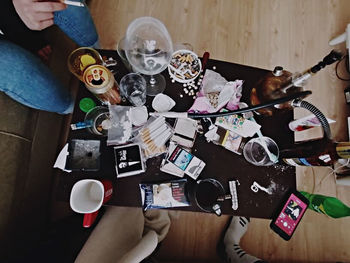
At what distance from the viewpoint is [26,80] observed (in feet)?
3.04

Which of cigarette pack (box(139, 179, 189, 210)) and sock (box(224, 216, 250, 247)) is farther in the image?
sock (box(224, 216, 250, 247))

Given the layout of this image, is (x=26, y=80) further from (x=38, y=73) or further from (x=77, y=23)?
(x=77, y=23)

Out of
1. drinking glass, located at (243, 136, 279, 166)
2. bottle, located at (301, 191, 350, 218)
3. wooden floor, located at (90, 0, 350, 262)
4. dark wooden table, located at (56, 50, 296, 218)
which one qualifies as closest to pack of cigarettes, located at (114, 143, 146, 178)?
dark wooden table, located at (56, 50, 296, 218)

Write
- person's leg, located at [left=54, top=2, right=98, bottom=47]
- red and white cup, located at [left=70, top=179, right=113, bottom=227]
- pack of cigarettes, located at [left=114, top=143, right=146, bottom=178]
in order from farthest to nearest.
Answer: person's leg, located at [left=54, top=2, right=98, bottom=47] < pack of cigarettes, located at [left=114, top=143, right=146, bottom=178] < red and white cup, located at [left=70, top=179, right=113, bottom=227]

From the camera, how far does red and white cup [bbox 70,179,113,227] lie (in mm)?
741

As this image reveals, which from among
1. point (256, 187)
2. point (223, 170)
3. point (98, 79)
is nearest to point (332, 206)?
point (256, 187)

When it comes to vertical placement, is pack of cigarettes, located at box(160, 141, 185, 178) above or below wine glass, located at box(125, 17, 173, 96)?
below

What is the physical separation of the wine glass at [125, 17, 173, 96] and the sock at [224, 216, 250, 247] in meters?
0.95

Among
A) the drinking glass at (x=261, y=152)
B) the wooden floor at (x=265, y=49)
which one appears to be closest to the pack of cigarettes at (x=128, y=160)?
the drinking glass at (x=261, y=152)

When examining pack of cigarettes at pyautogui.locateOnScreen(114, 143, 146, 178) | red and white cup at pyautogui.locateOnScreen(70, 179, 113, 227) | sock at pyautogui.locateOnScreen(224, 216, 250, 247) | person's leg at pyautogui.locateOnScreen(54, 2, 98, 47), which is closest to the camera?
red and white cup at pyautogui.locateOnScreen(70, 179, 113, 227)

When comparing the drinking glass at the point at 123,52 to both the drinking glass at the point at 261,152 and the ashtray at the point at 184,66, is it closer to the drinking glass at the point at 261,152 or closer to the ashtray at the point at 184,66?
the ashtray at the point at 184,66

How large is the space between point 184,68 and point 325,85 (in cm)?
118

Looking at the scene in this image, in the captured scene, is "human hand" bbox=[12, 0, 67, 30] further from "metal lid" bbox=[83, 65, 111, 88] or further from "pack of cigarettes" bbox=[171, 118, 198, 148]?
"pack of cigarettes" bbox=[171, 118, 198, 148]

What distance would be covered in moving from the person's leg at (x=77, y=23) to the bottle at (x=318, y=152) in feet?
3.16
